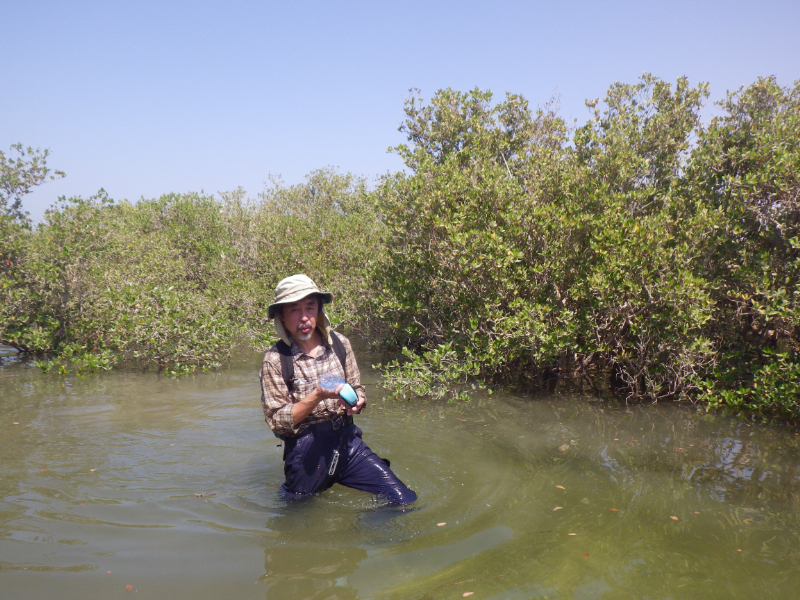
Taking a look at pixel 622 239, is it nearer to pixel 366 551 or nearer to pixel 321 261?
pixel 366 551

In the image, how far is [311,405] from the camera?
4.08 metres

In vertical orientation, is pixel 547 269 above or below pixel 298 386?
above

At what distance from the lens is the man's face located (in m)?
4.30

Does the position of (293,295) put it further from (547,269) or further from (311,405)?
(547,269)

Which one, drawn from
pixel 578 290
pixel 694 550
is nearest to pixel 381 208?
pixel 578 290

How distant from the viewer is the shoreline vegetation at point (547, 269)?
24.1 ft

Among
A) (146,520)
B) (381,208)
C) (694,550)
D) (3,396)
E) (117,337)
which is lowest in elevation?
(694,550)

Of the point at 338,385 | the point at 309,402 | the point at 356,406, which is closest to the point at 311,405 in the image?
the point at 309,402

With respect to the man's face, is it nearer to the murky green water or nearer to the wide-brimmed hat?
the wide-brimmed hat

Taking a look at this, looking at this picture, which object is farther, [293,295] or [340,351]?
[340,351]

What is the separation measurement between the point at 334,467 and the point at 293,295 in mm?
1367

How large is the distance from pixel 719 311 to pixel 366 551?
19.7ft

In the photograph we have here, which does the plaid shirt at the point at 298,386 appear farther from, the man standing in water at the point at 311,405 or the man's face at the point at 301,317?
the man's face at the point at 301,317

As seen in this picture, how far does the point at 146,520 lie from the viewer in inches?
180
